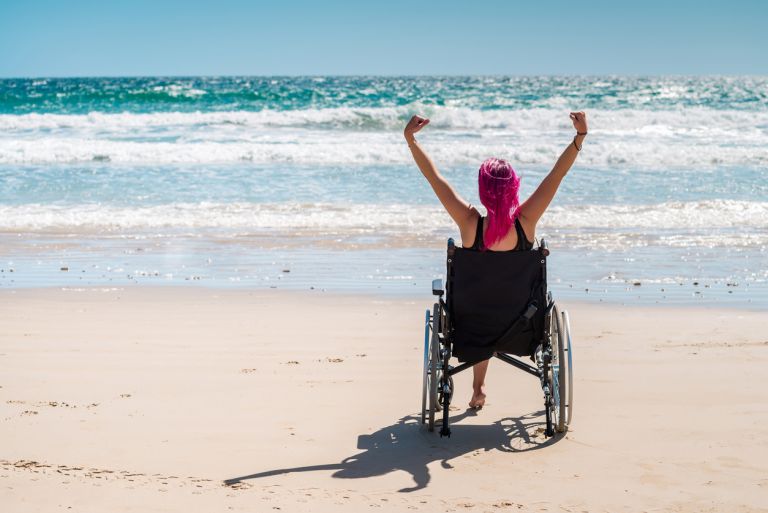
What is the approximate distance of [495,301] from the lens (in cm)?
371

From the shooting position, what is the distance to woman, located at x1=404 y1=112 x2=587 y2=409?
3.63 metres

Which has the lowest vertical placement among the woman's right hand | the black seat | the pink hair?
the black seat

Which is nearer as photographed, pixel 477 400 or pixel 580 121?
pixel 580 121

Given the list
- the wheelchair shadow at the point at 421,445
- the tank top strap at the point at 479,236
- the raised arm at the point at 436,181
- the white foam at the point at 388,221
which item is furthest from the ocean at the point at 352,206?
the raised arm at the point at 436,181

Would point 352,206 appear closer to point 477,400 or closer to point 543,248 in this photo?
point 477,400

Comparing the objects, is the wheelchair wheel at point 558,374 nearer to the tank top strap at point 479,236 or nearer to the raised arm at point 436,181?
the tank top strap at point 479,236

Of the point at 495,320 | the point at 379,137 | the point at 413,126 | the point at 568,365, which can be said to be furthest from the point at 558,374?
the point at 379,137

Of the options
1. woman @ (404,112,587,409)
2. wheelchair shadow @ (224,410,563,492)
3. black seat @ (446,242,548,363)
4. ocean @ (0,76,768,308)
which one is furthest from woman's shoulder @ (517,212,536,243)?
ocean @ (0,76,768,308)

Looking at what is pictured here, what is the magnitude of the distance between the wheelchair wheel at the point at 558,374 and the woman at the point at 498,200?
1.15 ft

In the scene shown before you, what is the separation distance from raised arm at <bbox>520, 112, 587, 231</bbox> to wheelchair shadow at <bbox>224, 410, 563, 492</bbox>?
0.84m

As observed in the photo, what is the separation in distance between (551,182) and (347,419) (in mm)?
1360

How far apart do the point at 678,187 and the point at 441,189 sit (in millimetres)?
10845

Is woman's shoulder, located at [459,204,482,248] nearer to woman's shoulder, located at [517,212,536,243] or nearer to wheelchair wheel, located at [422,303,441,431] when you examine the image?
woman's shoulder, located at [517,212,536,243]

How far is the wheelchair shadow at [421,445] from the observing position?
3.42 m
